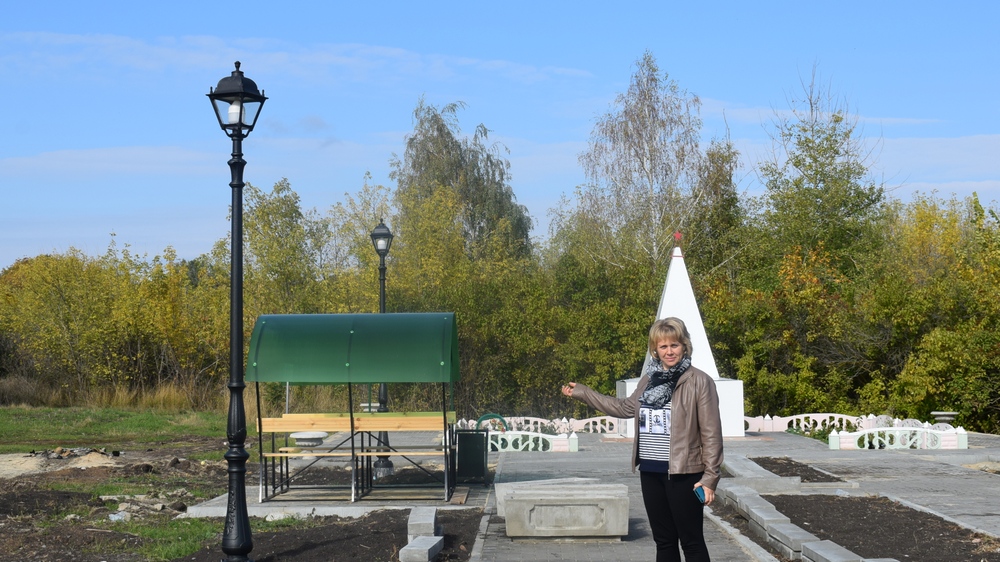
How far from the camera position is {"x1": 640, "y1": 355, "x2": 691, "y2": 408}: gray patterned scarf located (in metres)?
6.30

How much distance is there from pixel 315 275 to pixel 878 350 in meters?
17.1

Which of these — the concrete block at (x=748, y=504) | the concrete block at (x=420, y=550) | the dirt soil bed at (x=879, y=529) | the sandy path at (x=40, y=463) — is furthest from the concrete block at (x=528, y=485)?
the sandy path at (x=40, y=463)

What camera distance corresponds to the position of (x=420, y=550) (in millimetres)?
8492

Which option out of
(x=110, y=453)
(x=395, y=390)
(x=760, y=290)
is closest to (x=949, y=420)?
(x=760, y=290)

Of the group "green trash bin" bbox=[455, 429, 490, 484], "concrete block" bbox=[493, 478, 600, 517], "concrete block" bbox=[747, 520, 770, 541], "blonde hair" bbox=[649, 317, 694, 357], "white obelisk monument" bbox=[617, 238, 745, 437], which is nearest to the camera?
"blonde hair" bbox=[649, 317, 694, 357]

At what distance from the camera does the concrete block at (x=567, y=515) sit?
9.94 m

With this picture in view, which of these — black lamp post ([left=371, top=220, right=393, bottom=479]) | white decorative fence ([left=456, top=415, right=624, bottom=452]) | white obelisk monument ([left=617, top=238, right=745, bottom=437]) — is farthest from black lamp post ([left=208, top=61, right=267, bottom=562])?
white obelisk monument ([left=617, top=238, right=745, bottom=437])

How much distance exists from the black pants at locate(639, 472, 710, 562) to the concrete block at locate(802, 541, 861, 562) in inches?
75.3

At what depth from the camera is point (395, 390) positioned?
92.4 ft

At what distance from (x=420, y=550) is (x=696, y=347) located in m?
14.2

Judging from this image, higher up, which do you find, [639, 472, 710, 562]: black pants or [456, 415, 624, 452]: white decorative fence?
[639, 472, 710, 562]: black pants

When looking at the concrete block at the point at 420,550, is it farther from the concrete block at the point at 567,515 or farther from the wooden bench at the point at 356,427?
the wooden bench at the point at 356,427

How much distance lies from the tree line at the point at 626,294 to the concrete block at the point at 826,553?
16.6 meters

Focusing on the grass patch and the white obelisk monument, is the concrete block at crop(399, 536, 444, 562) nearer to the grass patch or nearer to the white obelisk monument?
the white obelisk monument
